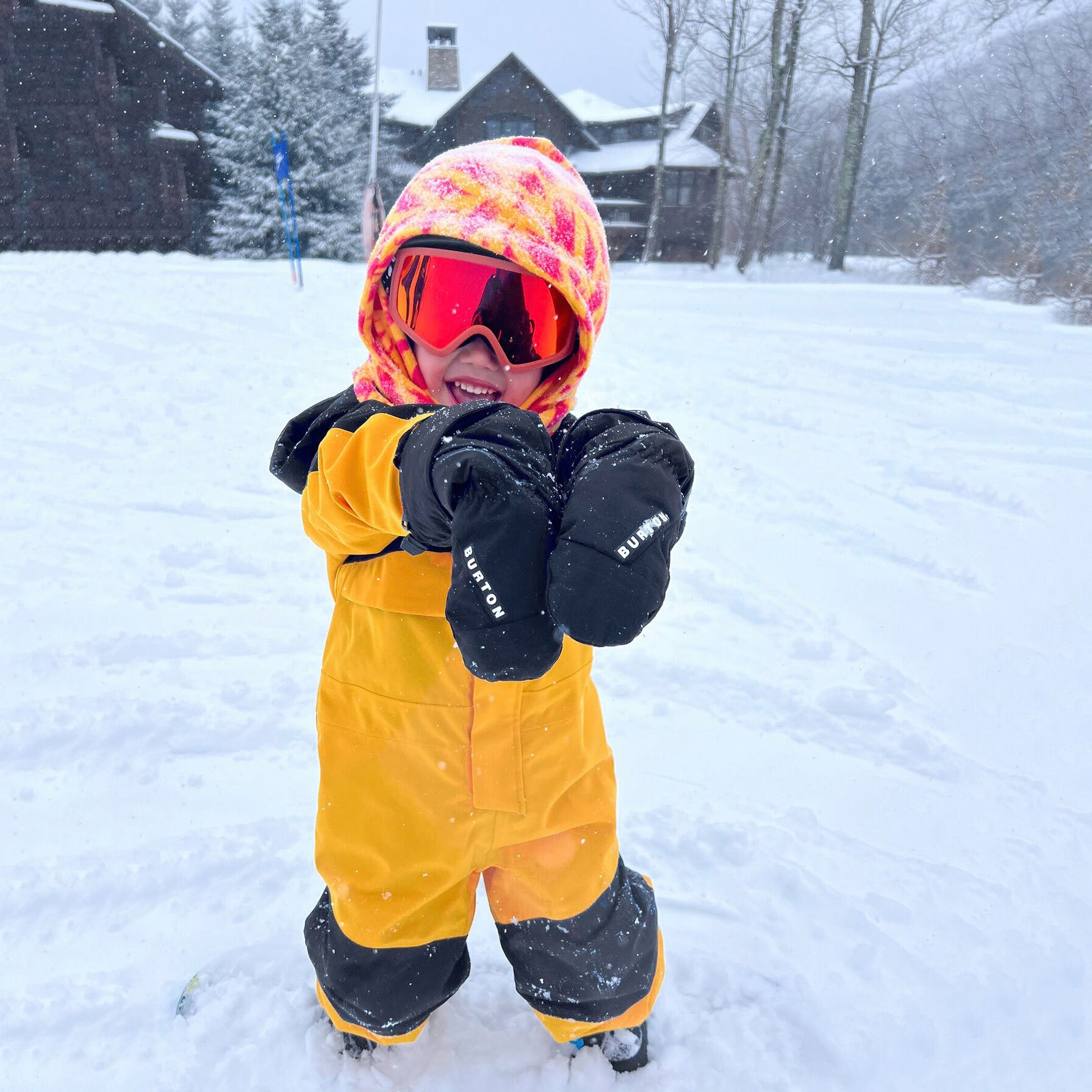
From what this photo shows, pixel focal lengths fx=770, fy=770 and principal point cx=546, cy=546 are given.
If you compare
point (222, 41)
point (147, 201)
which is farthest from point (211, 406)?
point (222, 41)

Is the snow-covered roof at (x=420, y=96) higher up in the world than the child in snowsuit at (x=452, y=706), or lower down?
higher up

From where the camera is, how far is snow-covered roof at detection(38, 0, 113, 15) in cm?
1630

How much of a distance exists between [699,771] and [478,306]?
4.94ft

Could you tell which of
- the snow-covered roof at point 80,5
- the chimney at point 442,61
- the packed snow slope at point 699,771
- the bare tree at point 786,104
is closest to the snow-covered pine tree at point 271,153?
the snow-covered roof at point 80,5

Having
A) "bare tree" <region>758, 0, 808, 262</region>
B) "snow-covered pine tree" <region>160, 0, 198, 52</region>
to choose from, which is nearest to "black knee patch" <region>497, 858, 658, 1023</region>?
"bare tree" <region>758, 0, 808, 262</region>

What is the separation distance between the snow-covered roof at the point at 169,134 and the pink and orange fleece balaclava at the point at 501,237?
2087 centimetres

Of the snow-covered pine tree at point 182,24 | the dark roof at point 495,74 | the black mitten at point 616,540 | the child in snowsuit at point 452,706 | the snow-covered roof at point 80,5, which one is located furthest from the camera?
the snow-covered pine tree at point 182,24

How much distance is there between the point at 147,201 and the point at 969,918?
70.6 feet

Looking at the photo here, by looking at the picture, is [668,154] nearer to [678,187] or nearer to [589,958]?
[678,187]

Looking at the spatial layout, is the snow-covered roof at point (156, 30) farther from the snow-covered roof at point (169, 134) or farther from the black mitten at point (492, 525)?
the black mitten at point (492, 525)

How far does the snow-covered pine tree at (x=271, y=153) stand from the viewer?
1939 cm

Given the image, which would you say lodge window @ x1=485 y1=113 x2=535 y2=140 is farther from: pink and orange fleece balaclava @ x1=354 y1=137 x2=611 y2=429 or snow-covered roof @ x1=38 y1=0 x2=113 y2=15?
pink and orange fleece balaclava @ x1=354 y1=137 x2=611 y2=429

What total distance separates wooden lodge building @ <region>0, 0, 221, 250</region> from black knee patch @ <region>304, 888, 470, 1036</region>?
20.6 m

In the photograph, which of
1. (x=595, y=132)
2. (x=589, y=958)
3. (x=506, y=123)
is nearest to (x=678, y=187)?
(x=595, y=132)
